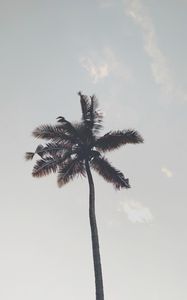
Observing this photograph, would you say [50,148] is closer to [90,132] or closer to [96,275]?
[90,132]

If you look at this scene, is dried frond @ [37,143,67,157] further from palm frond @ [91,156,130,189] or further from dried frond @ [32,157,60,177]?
palm frond @ [91,156,130,189]

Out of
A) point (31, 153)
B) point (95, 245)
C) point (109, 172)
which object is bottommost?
point (95, 245)

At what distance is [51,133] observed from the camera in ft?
91.7

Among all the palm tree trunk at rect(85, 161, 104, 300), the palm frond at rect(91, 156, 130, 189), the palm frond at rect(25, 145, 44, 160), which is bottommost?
the palm tree trunk at rect(85, 161, 104, 300)

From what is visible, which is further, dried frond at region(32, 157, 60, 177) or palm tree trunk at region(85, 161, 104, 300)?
dried frond at region(32, 157, 60, 177)

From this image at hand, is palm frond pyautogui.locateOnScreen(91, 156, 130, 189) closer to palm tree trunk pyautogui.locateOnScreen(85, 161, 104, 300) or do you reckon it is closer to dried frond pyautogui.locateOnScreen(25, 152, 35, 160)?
palm tree trunk pyautogui.locateOnScreen(85, 161, 104, 300)

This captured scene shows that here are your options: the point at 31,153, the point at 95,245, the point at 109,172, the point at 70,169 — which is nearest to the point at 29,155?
the point at 31,153

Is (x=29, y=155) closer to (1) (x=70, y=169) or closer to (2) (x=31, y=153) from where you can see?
(2) (x=31, y=153)

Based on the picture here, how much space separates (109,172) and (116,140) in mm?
2106

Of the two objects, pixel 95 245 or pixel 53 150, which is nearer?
pixel 95 245

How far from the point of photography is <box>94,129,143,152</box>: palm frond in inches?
1097

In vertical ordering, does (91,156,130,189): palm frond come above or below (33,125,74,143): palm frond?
below

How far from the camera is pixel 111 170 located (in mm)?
27812

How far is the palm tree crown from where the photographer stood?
27.4m
